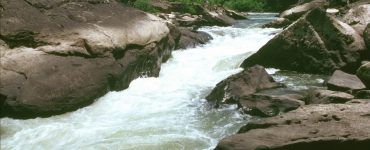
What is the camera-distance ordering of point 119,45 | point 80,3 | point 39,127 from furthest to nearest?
point 80,3 < point 119,45 < point 39,127

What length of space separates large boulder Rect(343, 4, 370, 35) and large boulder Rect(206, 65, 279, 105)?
3.61 metres

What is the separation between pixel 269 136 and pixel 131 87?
4.59 metres

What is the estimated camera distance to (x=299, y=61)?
34.7 ft

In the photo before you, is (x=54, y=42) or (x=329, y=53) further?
(x=329, y=53)

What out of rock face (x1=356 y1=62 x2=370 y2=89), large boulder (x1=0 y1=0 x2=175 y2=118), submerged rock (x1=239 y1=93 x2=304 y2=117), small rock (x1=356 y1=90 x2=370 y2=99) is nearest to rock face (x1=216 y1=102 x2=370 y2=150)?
submerged rock (x1=239 y1=93 x2=304 y2=117)

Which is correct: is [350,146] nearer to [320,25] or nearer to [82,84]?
[82,84]

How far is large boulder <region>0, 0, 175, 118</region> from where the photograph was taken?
7438 mm

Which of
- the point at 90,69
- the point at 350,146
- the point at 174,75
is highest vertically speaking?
the point at 350,146

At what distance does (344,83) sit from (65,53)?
207 inches

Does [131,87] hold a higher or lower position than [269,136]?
lower

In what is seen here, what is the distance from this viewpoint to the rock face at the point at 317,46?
10094 mm

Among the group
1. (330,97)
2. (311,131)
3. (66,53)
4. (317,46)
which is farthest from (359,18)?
(66,53)

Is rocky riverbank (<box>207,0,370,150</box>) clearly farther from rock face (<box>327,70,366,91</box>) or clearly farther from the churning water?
the churning water

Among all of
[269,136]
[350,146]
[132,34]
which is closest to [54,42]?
[132,34]
